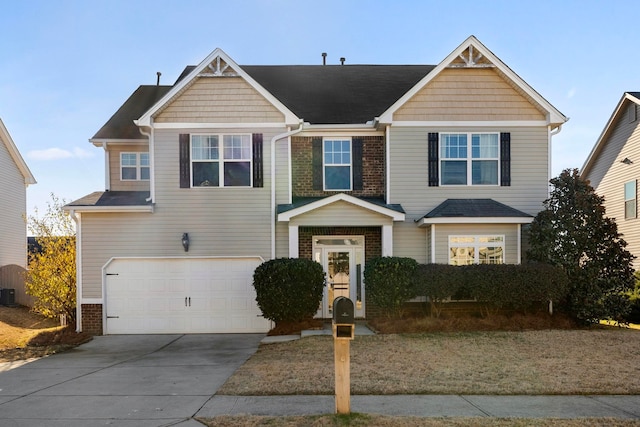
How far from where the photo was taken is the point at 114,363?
10.3 meters

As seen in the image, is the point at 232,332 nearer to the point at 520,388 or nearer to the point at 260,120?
the point at 260,120

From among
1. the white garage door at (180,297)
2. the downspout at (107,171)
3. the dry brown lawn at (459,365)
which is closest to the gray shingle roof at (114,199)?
the downspout at (107,171)

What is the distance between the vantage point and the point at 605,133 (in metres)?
21.8

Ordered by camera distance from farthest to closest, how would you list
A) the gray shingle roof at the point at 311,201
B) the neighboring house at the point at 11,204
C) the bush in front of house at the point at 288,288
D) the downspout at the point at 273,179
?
the neighboring house at the point at 11,204
the downspout at the point at 273,179
the gray shingle roof at the point at 311,201
the bush in front of house at the point at 288,288

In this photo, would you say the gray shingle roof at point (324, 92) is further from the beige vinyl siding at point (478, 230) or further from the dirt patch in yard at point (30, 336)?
the dirt patch in yard at point (30, 336)

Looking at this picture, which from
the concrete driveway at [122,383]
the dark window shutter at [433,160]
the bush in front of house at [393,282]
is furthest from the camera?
the dark window shutter at [433,160]

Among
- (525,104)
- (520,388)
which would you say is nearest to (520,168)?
(525,104)

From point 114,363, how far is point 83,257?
492 centimetres

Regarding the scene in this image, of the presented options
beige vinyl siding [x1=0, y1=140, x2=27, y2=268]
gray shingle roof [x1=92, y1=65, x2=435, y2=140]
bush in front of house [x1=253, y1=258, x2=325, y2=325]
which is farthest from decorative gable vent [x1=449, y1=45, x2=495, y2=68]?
beige vinyl siding [x1=0, y1=140, x2=27, y2=268]

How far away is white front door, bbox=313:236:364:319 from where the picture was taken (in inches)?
593

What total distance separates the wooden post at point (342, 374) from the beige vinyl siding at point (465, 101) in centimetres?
970

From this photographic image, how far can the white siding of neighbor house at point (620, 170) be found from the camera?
64.7ft

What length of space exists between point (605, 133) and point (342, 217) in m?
13.8

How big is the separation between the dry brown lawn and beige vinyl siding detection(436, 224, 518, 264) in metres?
2.49
